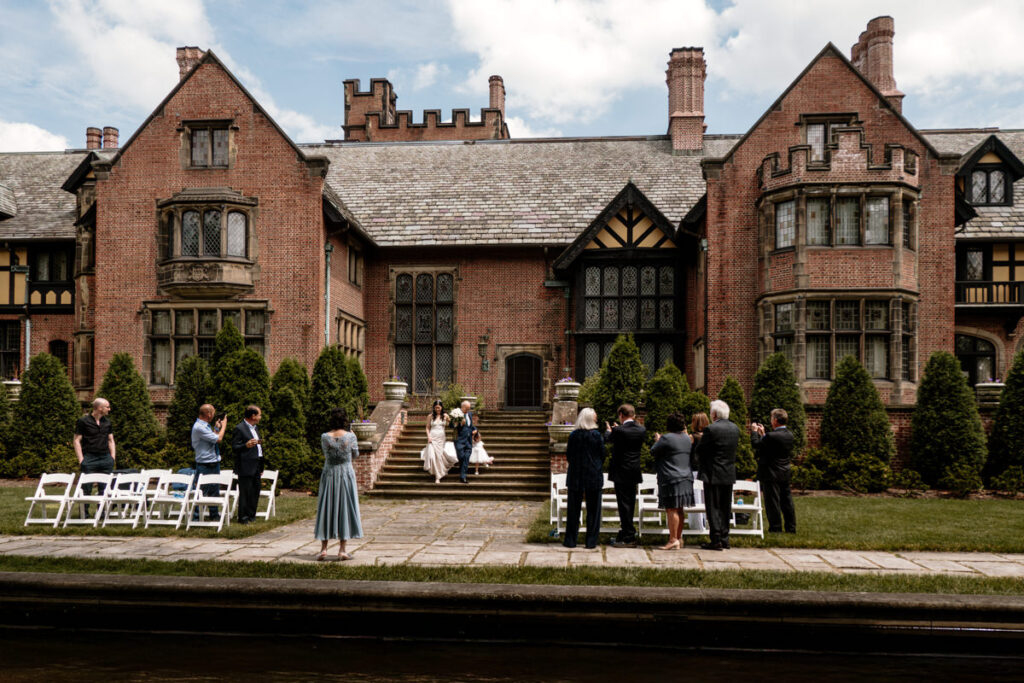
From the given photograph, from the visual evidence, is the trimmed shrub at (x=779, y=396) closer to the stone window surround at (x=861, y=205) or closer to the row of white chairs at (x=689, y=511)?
the stone window surround at (x=861, y=205)

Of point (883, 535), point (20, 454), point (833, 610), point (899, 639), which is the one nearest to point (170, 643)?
point (833, 610)

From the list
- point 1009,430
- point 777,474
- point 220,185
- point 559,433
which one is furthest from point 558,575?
point 220,185

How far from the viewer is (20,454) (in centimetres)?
1939

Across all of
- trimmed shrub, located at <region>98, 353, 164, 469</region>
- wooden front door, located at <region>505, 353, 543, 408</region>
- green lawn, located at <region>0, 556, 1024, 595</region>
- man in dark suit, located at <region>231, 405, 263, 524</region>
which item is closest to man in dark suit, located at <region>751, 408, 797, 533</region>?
green lawn, located at <region>0, 556, 1024, 595</region>

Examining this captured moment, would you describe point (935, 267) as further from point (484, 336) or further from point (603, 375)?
point (484, 336)

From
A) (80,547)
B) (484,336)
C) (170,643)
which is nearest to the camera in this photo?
(170,643)

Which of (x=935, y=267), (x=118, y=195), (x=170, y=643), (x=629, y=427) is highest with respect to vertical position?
(x=118, y=195)

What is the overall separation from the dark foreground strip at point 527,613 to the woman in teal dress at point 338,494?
53.3 inches

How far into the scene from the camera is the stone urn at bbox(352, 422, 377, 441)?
1725 centimetres

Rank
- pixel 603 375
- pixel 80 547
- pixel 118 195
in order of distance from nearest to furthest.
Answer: pixel 80 547, pixel 603 375, pixel 118 195

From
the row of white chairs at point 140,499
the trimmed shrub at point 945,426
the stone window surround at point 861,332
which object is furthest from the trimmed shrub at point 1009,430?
the row of white chairs at point 140,499

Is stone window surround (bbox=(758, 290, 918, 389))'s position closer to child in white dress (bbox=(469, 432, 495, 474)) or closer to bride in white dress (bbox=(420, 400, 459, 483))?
child in white dress (bbox=(469, 432, 495, 474))

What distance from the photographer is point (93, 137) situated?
121 feet

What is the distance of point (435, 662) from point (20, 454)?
54.4ft
